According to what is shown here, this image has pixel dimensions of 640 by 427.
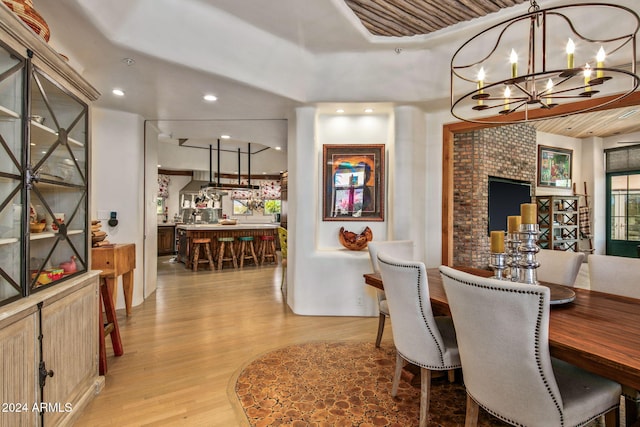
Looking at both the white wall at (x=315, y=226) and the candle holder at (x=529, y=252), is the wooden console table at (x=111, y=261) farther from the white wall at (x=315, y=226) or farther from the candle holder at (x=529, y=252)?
the candle holder at (x=529, y=252)

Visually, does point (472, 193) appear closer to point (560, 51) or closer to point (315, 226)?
point (560, 51)

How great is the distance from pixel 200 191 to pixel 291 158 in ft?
19.3

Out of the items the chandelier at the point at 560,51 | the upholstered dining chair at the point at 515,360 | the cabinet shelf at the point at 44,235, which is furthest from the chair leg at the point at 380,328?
the cabinet shelf at the point at 44,235

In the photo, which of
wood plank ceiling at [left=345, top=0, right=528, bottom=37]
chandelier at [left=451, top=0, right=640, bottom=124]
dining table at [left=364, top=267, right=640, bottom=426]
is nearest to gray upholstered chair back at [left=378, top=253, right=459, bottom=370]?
dining table at [left=364, top=267, right=640, bottom=426]

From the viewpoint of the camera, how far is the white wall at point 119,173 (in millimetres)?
3926

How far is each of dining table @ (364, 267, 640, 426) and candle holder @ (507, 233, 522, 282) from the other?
29 cm

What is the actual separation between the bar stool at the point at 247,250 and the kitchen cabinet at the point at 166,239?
285 cm

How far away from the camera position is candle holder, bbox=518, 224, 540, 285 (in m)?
1.94

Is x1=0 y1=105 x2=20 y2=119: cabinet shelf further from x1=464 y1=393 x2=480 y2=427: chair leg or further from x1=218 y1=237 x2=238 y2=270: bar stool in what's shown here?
x1=218 y1=237 x2=238 y2=270: bar stool

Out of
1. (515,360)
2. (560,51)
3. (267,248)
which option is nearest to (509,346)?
(515,360)

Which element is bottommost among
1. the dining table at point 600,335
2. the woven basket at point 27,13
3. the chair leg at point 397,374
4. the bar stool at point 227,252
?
the chair leg at point 397,374

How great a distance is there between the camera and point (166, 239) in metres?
8.81

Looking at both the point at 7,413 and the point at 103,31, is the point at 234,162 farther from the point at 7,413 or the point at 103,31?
the point at 7,413

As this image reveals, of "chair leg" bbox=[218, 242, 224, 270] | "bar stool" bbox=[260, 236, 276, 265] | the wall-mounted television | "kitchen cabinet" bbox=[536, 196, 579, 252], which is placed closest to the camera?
the wall-mounted television
